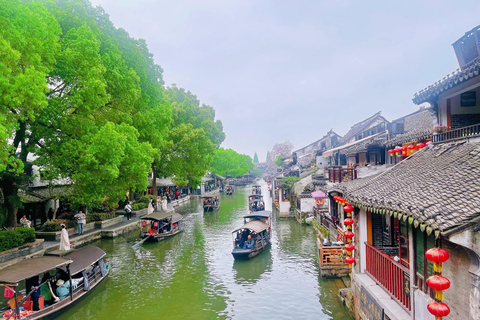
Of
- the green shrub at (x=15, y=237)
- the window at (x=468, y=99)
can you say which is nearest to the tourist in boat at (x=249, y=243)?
the green shrub at (x=15, y=237)

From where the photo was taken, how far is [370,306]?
28.8ft

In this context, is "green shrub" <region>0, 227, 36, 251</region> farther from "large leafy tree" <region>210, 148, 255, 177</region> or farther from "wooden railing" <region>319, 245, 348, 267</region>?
"large leafy tree" <region>210, 148, 255, 177</region>

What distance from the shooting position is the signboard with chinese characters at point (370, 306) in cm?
807

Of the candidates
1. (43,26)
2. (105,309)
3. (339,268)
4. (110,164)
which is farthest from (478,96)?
(43,26)

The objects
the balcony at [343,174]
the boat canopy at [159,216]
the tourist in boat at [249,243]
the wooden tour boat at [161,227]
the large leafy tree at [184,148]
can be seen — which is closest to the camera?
the balcony at [343,174]

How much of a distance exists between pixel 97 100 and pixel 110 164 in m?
3.40

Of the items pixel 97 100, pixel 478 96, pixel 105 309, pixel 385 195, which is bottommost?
pixel 105 309

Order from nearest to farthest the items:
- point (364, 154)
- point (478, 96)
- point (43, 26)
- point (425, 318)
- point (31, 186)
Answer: point (425, 318), point (478, 96), point (43, 26), point (31, 186), point (364, 154)

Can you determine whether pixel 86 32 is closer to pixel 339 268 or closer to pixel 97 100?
pixel 97 100

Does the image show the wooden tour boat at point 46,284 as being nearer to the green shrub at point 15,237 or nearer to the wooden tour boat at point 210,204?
the green shrub at point 15,237

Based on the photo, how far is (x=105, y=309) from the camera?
11.8 meters

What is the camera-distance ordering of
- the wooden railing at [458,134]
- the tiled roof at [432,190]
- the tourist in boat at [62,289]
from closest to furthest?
1. the tiled roof at [432,190]
2. the wooden railing at [458,134]
3. the tourist in boat at [62,289]

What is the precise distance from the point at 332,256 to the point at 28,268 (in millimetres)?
12029

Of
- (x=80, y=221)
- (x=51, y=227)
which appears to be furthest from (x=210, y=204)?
(x=51, y=227)
